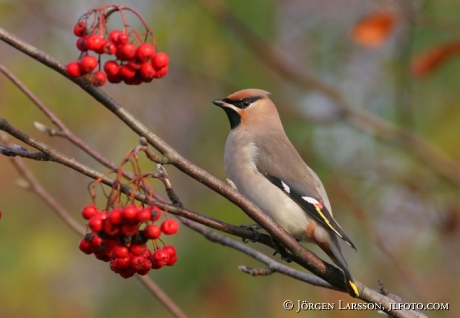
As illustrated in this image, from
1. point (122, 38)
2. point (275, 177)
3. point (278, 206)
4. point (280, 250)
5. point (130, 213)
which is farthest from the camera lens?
point (275, 177)

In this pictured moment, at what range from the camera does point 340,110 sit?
5145 mm

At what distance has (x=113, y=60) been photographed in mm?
2357

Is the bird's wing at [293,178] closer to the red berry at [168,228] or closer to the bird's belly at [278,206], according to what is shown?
the bird's belly at [278,206]

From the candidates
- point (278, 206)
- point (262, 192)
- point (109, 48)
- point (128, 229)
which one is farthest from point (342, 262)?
point (109, 48)

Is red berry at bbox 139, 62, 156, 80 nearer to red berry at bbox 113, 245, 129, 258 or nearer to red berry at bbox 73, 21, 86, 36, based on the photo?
red berry at bbox 73, 21, 86, 36

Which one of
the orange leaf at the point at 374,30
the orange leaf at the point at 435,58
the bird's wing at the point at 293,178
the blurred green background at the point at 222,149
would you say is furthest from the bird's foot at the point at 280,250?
the orange leaf at the point at 374,30

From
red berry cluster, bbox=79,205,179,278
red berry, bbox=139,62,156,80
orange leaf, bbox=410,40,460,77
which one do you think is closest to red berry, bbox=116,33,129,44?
red berry, bbox=139,62,156,80

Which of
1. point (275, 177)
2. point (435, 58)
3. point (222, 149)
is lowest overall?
point (275, 177)

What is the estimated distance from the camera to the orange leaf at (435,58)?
404cm

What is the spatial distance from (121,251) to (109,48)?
0.66 m

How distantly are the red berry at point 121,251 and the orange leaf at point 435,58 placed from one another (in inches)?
101

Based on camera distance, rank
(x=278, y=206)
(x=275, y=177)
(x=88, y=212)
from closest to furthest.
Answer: (x=88, y=212) → (x=278, y=206) → (x=275, y=177)

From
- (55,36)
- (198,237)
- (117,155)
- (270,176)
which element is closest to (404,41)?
(270,176)

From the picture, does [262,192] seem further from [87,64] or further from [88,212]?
[87,64]
